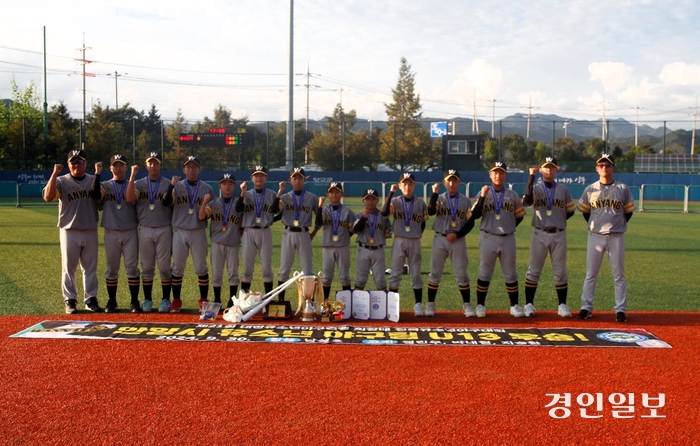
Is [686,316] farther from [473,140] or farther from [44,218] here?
[473,140]

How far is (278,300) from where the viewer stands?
858 centimetres

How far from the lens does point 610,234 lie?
27.3 feet

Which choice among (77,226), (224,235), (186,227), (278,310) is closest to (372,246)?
(278,310)

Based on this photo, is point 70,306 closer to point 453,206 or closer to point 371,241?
point 371,241

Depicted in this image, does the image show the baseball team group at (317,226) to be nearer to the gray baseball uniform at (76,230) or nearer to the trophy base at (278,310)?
the gray baseball uniform at (76,230)

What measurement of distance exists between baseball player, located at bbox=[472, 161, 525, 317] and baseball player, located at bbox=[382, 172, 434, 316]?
779 mm

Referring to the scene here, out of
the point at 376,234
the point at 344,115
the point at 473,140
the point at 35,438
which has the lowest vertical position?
the point at 35,438

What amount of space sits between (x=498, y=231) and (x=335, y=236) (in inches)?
87.8

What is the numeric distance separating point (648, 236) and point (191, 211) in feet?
48.4

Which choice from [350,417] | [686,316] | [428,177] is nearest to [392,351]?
[350,417]

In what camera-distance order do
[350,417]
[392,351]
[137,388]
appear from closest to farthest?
1. [350,417]
2. [137,388]
3. [392,351]

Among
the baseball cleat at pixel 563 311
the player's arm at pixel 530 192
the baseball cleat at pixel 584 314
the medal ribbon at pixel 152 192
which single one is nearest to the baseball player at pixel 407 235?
the player's arm at pixel 530 192

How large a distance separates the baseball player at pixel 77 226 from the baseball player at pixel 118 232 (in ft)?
0.54

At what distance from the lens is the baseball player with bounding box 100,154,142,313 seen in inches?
342
